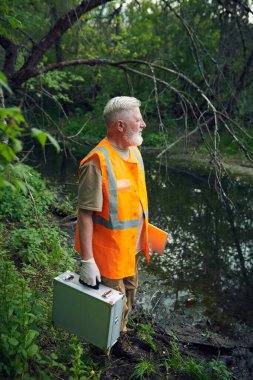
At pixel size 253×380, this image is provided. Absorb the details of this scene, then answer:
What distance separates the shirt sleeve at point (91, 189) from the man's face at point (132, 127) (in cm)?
33

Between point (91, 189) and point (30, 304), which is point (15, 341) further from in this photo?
point (91, 189)

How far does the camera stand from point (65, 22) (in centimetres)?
529

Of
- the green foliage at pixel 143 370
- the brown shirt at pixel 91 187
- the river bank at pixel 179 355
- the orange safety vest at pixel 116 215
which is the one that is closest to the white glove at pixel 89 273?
the orange safety vest at pixel 116 215

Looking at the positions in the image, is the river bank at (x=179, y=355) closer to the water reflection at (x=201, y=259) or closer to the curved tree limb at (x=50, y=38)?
the water reflection at (x=201, y=259)

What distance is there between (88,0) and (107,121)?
9.84ft

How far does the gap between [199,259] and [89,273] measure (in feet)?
12.1

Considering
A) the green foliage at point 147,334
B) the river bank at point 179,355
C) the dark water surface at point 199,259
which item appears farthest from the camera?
the dark water surface at point 199,259

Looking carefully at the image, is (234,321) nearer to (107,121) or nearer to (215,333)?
(215,333)

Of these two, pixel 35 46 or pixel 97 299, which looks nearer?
pixel 97 299

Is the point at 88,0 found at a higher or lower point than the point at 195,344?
higher

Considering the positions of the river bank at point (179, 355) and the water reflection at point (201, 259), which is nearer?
the river bank at point (179, 355)

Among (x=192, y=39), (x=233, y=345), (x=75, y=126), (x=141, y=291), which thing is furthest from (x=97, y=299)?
(x=75, y=126)

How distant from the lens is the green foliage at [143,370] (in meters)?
2.80

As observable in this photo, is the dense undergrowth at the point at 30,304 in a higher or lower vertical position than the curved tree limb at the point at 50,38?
lower
